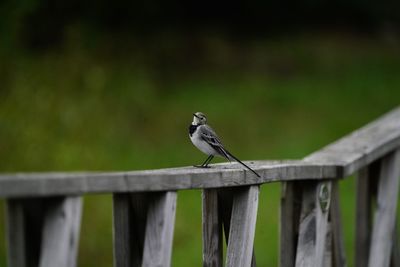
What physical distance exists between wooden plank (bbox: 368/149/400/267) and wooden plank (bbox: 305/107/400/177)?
17 cm

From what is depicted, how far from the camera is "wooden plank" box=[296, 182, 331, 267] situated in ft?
15.3

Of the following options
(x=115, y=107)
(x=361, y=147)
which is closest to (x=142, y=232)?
(x=361, y=147)

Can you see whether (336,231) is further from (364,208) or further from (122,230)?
(122,230)

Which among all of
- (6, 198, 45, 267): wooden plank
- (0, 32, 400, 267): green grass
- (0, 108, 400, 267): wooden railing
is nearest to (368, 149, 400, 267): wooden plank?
(0, 108, 400, 267): wooden railing

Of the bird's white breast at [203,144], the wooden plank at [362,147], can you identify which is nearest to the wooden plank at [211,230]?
the wooden plank at [362,147]

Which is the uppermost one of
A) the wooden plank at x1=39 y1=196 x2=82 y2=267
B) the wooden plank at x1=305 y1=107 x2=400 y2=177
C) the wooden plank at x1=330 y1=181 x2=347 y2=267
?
the wooden plank at x1=305 y1=107 x2=400 y2=177

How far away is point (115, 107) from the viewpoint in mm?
14805

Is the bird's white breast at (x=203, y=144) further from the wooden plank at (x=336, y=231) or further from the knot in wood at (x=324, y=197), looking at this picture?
the knot in wood at (x=324, y=197)

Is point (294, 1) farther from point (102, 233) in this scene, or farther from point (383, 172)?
point (383, 172)

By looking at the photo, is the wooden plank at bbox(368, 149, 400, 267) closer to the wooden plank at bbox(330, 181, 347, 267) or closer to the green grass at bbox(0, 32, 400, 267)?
the wooden plank at bbox(330, 181, 347, 267)

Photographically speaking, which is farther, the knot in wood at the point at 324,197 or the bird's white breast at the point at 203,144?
the bird's white breast at the point at 203,144

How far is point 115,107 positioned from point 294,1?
905 cm

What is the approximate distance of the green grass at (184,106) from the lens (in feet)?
32.1

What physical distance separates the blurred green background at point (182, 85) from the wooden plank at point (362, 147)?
3.46 m
